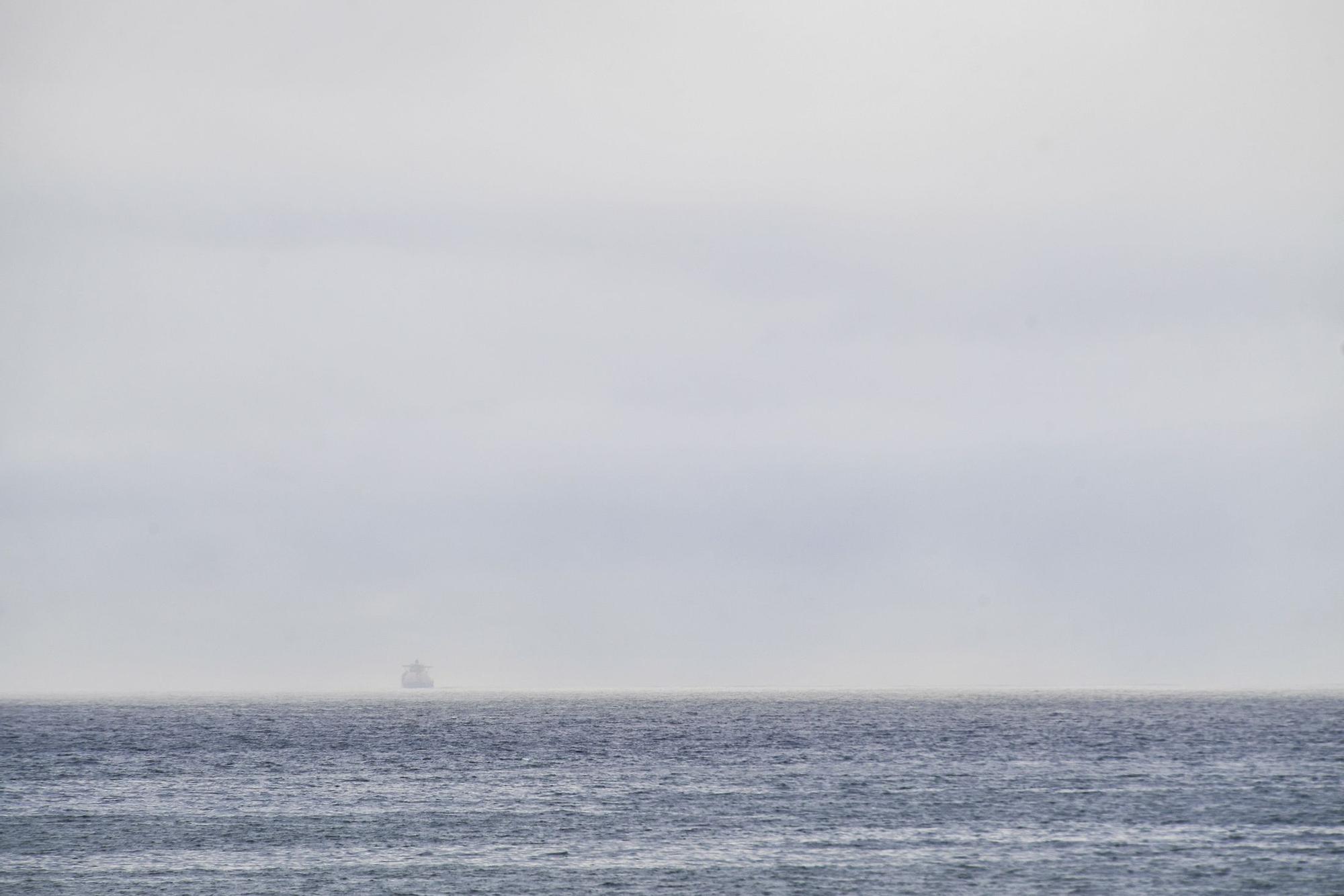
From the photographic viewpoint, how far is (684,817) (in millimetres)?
77500

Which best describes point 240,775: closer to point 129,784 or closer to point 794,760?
point 129,784

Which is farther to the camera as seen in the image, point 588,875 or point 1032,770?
point 1032,770

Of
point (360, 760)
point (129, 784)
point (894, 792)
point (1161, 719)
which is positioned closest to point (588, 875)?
point (894, 792)

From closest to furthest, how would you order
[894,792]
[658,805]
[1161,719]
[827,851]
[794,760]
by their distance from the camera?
[827,851], [658,805], [894,792], [794,760], [1161,719]

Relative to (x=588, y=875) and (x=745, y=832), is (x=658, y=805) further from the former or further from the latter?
(x=588, y=875)

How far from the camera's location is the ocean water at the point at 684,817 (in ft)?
199

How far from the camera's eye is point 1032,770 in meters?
102

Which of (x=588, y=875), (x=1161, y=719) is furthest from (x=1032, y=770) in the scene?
(x=1161, y=719)

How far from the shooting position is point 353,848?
6869 cm

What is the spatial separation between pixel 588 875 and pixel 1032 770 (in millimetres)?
51967

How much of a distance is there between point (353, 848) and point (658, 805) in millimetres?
21419

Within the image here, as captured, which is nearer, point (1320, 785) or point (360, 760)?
point (1320, 785)

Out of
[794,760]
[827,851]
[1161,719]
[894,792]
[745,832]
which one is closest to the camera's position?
[827,851]

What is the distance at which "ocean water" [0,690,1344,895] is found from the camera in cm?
6062
